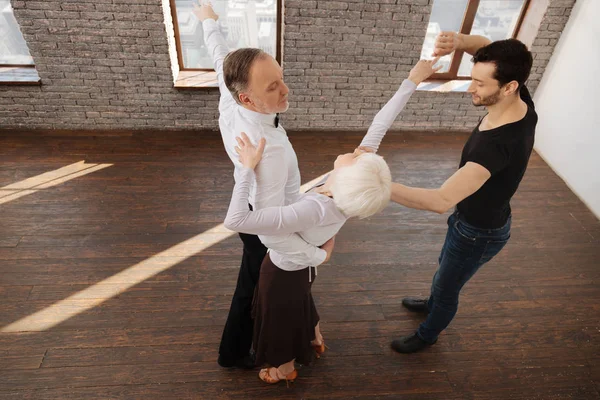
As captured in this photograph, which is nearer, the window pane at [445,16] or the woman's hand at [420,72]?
the woman's hand at [420,72]

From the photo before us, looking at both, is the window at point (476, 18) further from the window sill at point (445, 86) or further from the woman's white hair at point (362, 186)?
the woman's white hair at point (362, 186)

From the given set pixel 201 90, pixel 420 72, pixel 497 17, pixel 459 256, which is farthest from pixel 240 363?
pixel 497 17

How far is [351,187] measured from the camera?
4.48ft

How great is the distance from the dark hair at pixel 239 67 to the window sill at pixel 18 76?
3.30 meters

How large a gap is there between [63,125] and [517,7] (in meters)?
4.63

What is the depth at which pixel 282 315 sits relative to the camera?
6.10ft

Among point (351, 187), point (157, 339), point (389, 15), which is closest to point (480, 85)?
point (351, 187)

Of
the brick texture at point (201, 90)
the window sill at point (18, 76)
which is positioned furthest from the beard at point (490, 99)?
the window sill at point (18, 76)

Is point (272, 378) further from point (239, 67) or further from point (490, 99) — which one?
point (490, 99)

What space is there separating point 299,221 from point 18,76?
12.9 ft

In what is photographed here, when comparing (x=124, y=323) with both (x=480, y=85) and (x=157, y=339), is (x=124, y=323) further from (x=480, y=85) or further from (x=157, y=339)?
(x=480, y=85)

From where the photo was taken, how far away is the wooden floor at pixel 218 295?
2.24m

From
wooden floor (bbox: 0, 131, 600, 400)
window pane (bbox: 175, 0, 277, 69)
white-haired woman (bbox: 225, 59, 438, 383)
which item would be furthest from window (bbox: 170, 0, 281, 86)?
white-haired woman (bbox: 225, 59, 438, 383)

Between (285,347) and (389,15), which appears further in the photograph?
(389,15)
